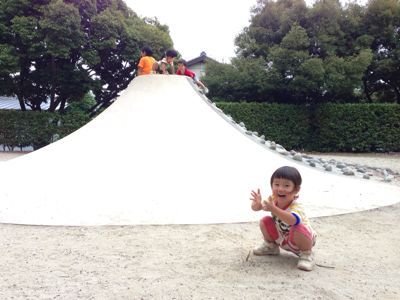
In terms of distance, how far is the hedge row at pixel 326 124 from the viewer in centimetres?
1398

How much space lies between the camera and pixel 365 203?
16.0 ft

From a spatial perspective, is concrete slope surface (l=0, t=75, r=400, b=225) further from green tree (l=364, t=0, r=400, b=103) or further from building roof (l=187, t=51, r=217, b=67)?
building roof (l=187, t=51, r=217, b=67)

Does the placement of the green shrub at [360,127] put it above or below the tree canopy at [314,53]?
below

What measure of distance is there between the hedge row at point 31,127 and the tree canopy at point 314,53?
6099mm

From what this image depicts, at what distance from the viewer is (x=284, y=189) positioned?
2.64m

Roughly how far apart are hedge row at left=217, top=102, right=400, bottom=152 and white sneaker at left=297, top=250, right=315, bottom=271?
1148 centimetres

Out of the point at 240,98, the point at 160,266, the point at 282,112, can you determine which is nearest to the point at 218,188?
the point at 160,266

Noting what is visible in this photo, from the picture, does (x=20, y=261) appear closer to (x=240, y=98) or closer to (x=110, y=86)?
(x=110, y=86)

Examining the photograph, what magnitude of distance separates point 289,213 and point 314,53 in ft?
44.2

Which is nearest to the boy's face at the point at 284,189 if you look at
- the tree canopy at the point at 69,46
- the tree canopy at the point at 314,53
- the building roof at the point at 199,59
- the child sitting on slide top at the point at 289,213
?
the child sitting on slide top at the point at 289,213

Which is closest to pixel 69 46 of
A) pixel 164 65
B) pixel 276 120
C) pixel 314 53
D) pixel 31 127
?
pixel 31 127

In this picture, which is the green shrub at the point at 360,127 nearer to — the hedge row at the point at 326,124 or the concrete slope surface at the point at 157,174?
the hedge row at the point at 326,124

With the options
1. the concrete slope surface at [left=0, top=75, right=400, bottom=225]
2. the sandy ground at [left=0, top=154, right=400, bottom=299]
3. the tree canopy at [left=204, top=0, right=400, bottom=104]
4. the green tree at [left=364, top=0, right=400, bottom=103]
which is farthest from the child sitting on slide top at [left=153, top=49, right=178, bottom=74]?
the green tree at [left=364, top=0, right=400, bottom=103]

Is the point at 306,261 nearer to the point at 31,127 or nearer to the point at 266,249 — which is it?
→ the point at 266,249
